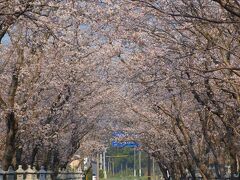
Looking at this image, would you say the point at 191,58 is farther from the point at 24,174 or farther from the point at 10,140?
the point at 24,174

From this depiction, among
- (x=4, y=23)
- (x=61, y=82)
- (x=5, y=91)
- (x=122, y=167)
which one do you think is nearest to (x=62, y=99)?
(x=61, y=82)

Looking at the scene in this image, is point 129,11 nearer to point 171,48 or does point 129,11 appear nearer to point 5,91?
point 171,48

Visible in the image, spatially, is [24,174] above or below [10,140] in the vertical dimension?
below

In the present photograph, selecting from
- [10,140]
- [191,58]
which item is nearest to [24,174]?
[10,140]

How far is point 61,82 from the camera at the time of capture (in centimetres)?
2245

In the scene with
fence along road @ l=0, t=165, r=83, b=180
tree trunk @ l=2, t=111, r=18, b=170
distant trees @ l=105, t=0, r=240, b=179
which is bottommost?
fence along road @ l=0, t=165, r=83, b=180

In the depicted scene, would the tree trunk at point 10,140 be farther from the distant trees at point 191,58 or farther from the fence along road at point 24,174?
the distant trees at point 191,58

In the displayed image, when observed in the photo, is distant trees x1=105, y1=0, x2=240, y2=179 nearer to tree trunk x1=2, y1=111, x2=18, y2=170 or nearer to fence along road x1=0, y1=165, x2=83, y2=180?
tree trunk x1=2, y1=111, x2=18, y2=170

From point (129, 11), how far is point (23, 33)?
452cm

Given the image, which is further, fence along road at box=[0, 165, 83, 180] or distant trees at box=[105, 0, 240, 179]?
fence along road at box=[0, 165, 83, 180]

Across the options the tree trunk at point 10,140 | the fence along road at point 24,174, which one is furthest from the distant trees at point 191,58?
the fence along road at point 24,174

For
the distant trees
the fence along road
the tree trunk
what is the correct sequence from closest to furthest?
the distant trees
the fence along road
the tree trunk

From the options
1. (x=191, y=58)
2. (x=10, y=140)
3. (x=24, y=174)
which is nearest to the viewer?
(x=191, y=58)

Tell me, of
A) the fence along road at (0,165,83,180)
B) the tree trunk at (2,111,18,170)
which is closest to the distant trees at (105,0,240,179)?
the tree trunk at (2,111,18,170)
